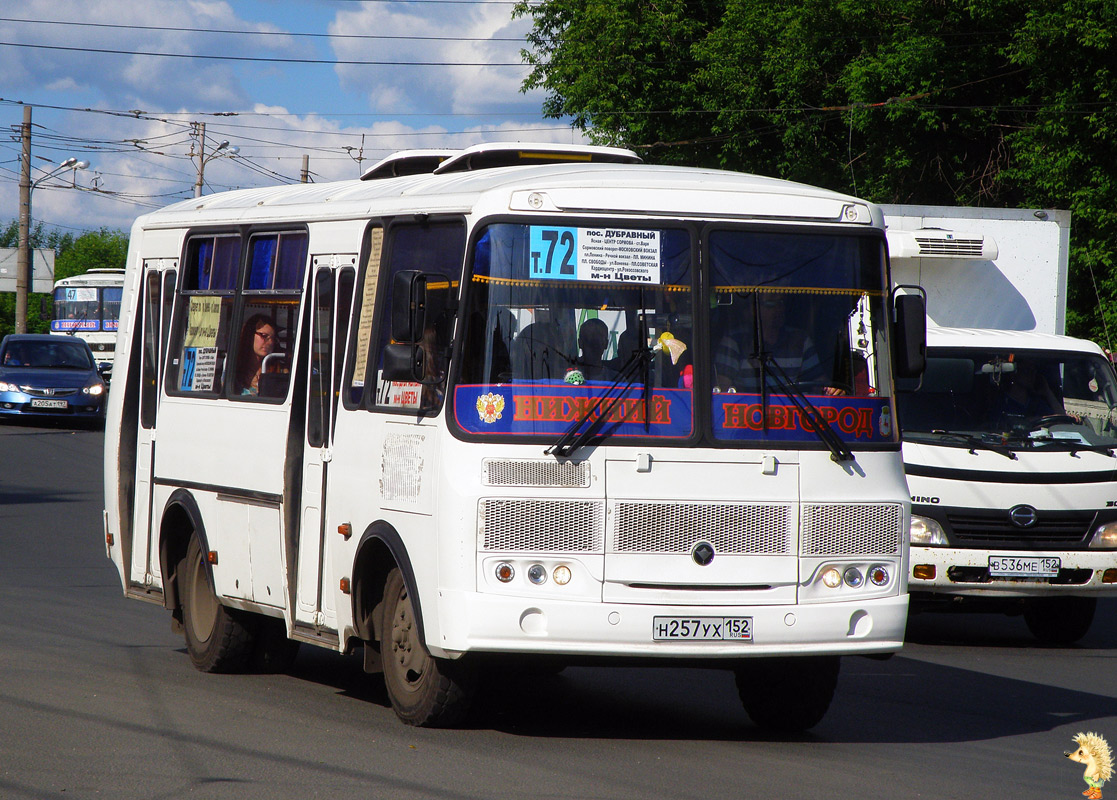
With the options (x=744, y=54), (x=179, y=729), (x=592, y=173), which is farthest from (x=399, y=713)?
(x=744, y=54)

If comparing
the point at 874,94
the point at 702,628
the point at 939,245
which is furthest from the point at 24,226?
the point at 702,628

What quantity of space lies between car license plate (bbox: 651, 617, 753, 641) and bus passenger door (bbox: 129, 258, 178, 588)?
453cm

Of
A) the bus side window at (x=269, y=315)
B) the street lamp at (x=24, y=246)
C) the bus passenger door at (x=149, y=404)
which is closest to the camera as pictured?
the bus side window at (x=269, y=315)

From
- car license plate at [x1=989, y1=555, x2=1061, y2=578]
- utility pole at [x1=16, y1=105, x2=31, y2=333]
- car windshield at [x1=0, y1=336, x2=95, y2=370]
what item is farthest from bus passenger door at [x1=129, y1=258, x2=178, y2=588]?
utility pole at [x1=16, y1=105, x2=31, y2=333]

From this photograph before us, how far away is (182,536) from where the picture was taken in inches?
420

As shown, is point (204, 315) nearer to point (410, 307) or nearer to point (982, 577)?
point (410, 307)

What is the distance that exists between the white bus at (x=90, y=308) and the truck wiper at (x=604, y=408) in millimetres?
47769

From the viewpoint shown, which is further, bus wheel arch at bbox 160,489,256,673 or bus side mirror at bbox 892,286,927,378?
bus wheel arch at bbox 160,489,256,673

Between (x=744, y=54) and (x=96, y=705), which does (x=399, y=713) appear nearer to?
(x=96, y=705)

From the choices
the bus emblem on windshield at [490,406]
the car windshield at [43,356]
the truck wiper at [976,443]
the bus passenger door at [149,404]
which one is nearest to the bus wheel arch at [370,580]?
the bus emblem on windshield at [490,406]

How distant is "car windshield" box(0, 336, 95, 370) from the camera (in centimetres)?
3228

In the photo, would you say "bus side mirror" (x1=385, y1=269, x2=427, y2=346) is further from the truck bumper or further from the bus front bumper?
the truck bumper

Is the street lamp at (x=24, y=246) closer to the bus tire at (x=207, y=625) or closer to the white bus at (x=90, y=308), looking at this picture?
the white bus at (x=90, y=308)

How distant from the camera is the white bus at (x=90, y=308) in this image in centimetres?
5400
